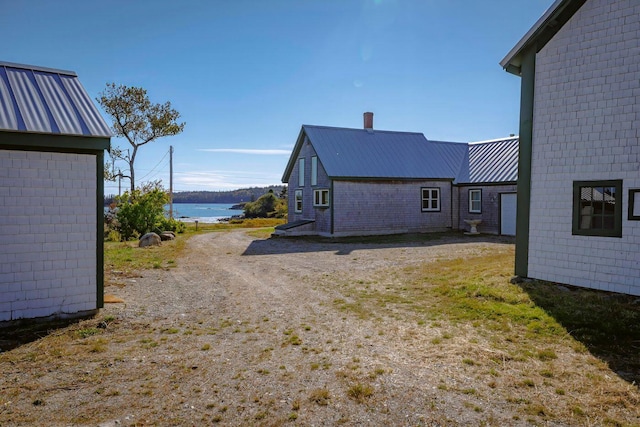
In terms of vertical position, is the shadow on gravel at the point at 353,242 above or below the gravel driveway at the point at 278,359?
above

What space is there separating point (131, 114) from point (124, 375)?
112ft

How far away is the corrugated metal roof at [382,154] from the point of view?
24.1 m

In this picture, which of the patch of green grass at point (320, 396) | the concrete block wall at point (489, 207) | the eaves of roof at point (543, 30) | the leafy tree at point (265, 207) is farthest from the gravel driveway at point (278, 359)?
the leafy tree at point (265, 207)

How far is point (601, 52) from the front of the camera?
30.7ft

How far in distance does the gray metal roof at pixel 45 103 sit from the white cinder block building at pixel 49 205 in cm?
2

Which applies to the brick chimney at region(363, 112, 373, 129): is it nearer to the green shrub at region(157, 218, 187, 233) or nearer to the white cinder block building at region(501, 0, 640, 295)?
the green shrub at region(157, 218, 187, 233)

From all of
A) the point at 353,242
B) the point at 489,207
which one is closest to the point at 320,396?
the point at 353,242

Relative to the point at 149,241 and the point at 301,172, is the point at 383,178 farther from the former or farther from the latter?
the point at 149,241

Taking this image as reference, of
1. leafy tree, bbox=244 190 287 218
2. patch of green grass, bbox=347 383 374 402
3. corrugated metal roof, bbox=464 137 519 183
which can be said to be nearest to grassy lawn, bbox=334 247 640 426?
A: patch of green grass, bbox=347 383 374 402

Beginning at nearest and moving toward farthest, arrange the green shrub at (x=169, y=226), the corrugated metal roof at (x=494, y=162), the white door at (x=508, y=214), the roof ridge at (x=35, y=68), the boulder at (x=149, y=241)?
the roof ridge at (x=35, y=68)
the boulder at (x=149, y=241)
the white door at (x=508, y=214)
the corrugated metal roof at (x=494, y=162)
the green shrub at (x=169, y=226)

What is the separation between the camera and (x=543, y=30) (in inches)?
400

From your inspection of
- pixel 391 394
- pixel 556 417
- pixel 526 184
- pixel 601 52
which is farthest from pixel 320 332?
pixel 601 52

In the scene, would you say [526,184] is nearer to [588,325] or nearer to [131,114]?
[588,325]

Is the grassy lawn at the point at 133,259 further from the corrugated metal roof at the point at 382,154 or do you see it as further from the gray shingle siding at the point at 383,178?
the corrugated metal roof at the point at 382,154
